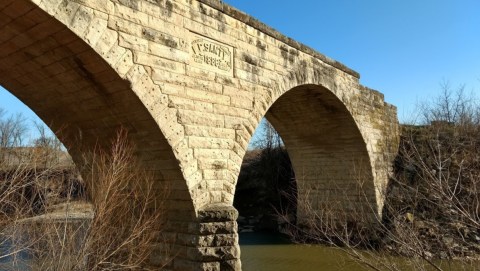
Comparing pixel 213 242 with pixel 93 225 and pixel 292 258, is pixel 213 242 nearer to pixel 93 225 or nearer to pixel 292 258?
pixel 93 225

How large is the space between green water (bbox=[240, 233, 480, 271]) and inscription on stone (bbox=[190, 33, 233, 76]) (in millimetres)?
5511

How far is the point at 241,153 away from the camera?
7.07 m

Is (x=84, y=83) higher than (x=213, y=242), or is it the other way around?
Answer: (x=84, y=83)

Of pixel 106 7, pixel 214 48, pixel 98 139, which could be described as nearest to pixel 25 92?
pixel 98 139

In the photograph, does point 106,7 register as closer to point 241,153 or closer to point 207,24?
point 207,24

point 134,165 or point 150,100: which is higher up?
point 150,100

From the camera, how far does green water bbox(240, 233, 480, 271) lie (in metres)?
10.4

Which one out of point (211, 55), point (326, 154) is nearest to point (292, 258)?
point (326, 154)

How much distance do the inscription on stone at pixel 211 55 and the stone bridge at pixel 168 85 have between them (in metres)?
0.02

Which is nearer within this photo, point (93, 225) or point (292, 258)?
point (93, 225)

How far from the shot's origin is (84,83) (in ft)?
19.1

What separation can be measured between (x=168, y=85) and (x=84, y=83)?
1.18 meters

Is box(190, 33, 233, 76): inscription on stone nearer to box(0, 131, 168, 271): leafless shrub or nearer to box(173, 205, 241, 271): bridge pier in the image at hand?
box(0, 131, 168, 271): leafless shrub

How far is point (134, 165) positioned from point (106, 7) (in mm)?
2482
